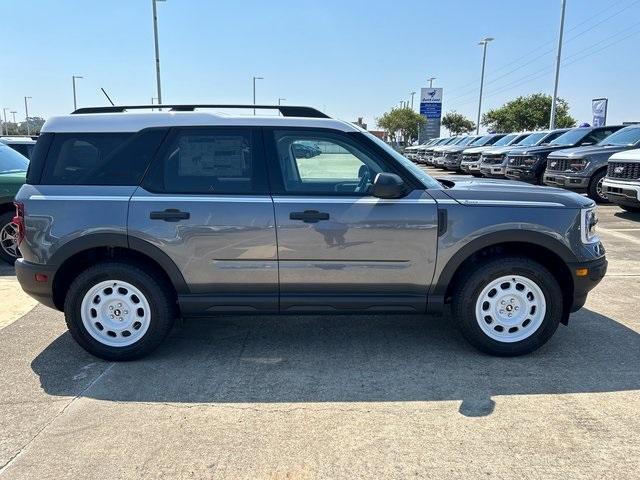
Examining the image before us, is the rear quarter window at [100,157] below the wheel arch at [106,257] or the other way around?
the other way around

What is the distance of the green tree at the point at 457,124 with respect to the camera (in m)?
74.1

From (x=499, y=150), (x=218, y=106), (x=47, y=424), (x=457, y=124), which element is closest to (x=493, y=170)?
(x=499, y=150)

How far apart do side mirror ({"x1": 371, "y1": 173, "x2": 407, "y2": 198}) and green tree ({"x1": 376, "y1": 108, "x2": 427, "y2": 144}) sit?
58.7 metres

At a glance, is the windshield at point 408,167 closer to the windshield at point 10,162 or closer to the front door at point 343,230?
the front door at point 343,230

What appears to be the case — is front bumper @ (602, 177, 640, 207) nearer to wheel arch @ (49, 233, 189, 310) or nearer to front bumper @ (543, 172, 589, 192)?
front bumper @ (543, 172, 589, 192)

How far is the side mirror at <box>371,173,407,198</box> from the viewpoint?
3734 millimetres

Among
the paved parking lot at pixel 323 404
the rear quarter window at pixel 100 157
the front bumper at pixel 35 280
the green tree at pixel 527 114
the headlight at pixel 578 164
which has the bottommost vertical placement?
the paved parking lot at pixel 323 404

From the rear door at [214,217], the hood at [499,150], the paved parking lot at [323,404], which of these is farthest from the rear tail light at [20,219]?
the hood at [499,150]

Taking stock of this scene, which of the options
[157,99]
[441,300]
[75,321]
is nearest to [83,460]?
[75,321]

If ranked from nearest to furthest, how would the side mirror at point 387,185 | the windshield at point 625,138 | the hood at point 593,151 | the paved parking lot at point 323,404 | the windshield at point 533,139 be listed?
the paved parking lot at point 323,404 < the side mirror at point 387,185 < the hood at point 593,151 < the windshield at point 625,138 < the windshield at point 533,139

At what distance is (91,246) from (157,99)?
22200 millimetres

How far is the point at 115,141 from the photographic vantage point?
3.95m

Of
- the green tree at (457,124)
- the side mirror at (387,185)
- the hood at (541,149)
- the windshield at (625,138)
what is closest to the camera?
the side mirror at (387,185)

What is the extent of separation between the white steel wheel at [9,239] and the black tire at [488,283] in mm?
5989
